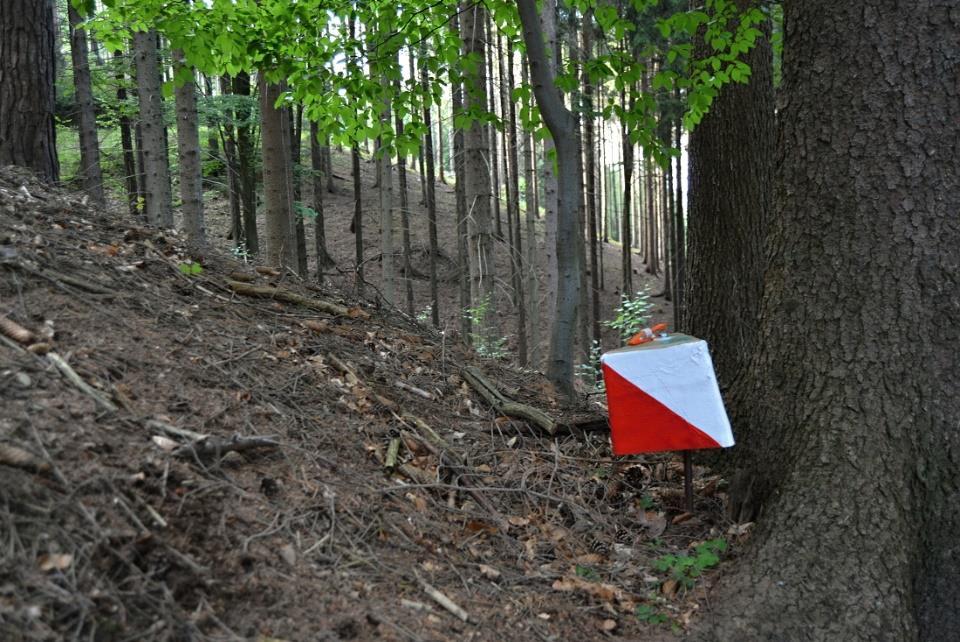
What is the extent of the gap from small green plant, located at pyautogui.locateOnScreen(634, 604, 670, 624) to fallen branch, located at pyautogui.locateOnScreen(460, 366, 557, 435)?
1.65m

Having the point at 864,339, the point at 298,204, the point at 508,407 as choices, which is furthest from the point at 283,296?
the point at 298,204

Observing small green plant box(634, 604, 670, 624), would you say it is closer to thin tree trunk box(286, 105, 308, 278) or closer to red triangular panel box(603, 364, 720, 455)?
red triangular panel box(603, 364, 720, 455)

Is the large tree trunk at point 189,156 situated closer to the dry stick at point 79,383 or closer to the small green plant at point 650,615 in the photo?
the dry stick at point 79,383

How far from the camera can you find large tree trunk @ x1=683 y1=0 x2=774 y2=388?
5523mm

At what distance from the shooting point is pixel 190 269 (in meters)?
4.88

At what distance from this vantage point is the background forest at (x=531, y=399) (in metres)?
2.90

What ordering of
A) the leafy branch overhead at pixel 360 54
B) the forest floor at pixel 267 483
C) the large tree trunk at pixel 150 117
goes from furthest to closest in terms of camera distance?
the large tree trunk at pixel 150 117 < the leafy branch overhead at pixel 360 54 < the forest floor at pixel 267 483

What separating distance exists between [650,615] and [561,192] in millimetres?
3255

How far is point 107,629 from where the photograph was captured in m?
2.29

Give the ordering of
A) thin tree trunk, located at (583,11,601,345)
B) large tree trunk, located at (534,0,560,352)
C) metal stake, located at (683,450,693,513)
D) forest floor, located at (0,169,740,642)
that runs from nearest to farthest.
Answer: forest floor, located at (0,169,740,642) < metal stake, located at (683,450,693,513) < large tree trunk, located at (534,0,560,352) < thin tree trunk, located at (583,11,601,345)

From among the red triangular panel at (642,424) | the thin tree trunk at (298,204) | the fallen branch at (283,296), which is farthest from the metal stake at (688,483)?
the thin tree trunk at (298,204)

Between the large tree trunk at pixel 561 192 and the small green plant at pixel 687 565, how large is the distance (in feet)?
7.18

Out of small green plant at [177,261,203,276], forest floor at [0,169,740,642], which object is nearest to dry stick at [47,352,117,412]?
forest floor at [0,169,740,642]

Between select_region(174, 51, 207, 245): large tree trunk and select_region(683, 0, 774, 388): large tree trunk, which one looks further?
select_region(174, 51, 207, 245): large tree trunk
